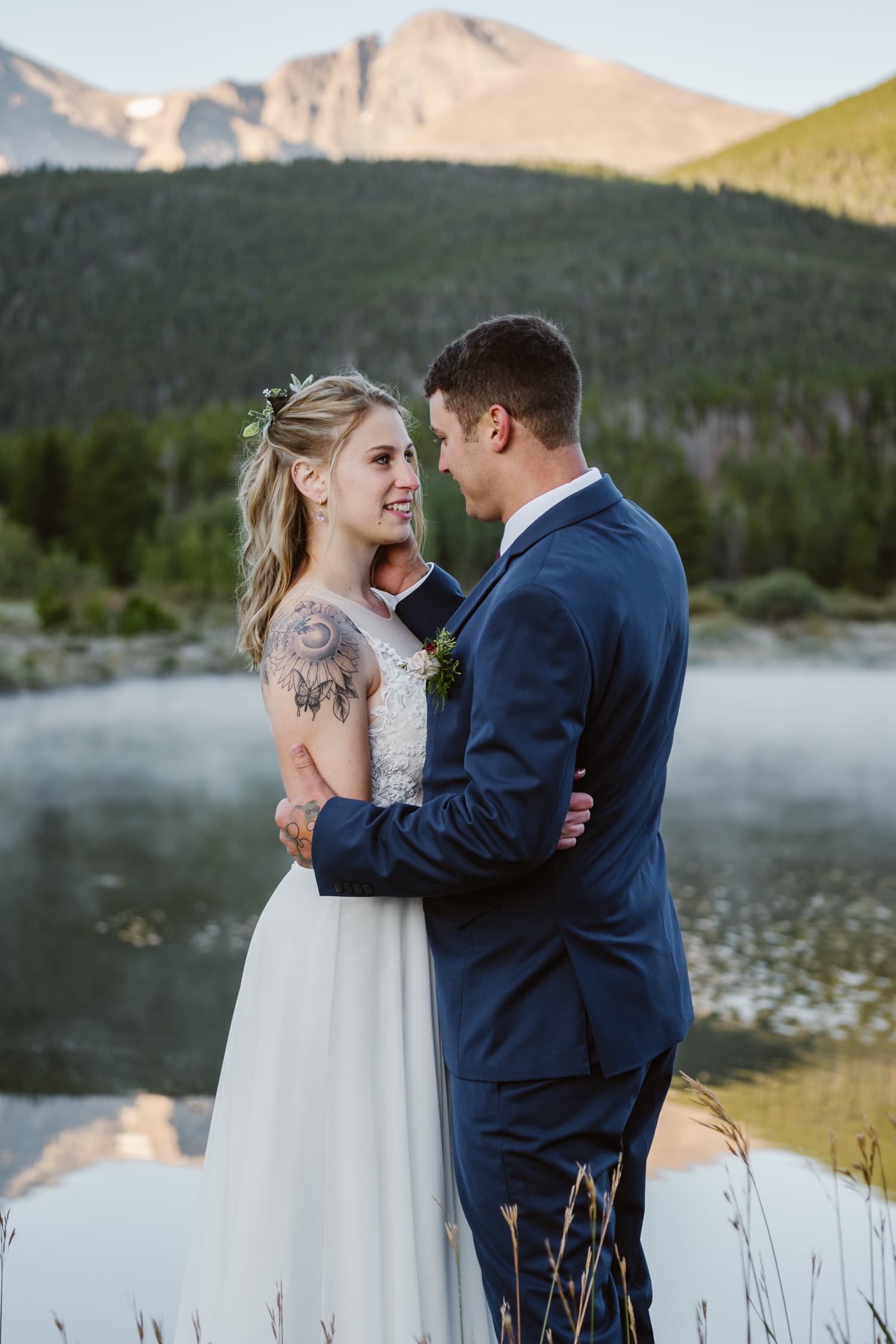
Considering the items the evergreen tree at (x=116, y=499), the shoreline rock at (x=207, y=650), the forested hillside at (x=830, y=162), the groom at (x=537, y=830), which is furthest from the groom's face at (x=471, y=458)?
the forested hillside at (x=830, y=162)

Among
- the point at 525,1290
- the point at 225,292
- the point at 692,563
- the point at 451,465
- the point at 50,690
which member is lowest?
the point at 50,690

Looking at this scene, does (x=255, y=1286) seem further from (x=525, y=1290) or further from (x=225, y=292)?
(x=225, y=292)

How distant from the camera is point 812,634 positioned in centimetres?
2203

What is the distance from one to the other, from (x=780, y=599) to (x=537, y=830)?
2204cm

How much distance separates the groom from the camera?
1.48 metres

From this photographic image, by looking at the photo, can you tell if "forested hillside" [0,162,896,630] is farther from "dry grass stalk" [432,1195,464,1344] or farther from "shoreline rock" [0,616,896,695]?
"dry grass stalk" [432,1195,464,1344]

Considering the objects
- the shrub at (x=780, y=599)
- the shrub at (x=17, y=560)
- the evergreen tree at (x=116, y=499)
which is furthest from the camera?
the evergreen tree at (x=116, y=499)

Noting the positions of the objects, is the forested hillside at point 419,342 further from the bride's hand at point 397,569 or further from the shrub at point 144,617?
the bride's hand at point 397,569

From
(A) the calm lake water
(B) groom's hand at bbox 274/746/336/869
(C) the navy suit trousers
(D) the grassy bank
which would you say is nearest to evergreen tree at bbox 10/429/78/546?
(D) the grassy bank

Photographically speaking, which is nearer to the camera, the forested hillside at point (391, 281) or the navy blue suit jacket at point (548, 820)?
the navy blue suit jacket at point (548, 820)

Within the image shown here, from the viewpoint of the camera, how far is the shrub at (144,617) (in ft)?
72.9

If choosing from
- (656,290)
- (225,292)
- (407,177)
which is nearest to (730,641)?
(656,290)

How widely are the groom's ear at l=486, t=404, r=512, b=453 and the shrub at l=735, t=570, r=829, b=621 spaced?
21413 mm

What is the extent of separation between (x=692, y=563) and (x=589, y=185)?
44363 millimetres
